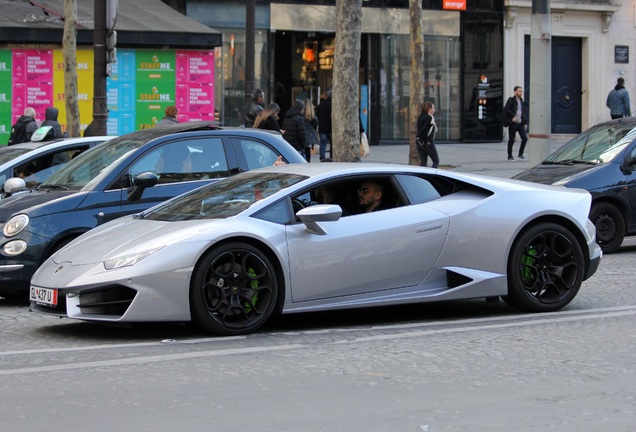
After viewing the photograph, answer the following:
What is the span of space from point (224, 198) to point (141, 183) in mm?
1904

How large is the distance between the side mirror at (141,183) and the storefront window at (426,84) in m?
22.9

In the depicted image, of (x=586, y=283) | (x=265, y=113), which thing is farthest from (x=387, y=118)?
(x=586, y=283)

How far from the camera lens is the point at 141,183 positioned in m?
9.91

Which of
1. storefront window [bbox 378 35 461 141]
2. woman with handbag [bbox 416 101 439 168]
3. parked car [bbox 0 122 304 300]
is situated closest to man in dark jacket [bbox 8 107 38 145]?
woman with handbag [bbox 416 101 439 168]

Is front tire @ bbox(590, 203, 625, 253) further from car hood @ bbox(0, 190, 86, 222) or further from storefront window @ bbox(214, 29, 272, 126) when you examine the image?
storefront window @ bbox(214, 29, 272, 126)

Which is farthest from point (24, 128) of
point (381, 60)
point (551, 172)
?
point (381, 60)

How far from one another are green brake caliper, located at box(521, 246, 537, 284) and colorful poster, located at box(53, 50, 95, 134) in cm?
1789

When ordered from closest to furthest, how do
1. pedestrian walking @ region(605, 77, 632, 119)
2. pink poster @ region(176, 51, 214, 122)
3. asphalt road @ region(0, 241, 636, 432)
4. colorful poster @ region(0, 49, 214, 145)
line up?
asphalt road @ region(0, 241, 636, 432)
colorful poster @ region(0, 49, 214, 145)
pink poster @ region(176, 51, 214, 122)
pedestrian walking @ region(605, 77, 632, 119)

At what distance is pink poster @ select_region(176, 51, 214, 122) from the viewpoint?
25.5 m

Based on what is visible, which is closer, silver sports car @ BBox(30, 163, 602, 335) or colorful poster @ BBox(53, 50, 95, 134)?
silver sports car @ BBox(30, 163, 602, 335)

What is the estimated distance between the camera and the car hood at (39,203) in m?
9.79

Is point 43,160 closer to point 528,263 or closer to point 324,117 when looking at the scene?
point 528,263

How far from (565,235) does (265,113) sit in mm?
10144

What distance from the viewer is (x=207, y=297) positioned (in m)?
7.55
